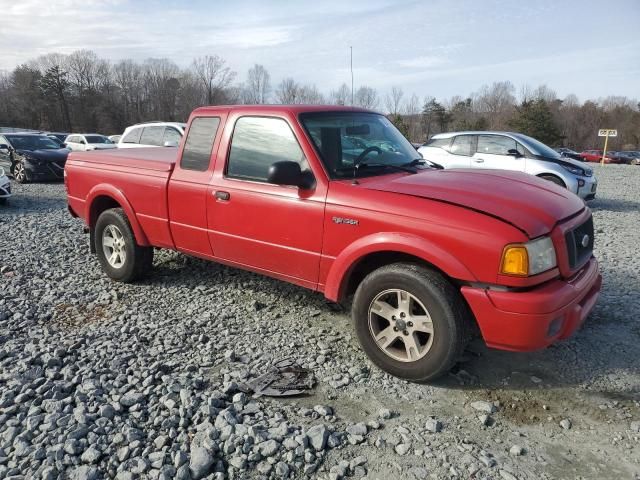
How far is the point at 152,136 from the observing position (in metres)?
12.2

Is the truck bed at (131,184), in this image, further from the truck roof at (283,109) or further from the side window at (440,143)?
the side window at (440,143)


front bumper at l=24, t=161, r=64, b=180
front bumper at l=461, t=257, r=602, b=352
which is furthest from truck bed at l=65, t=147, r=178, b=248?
front bumper at l=24, t=161, r=64, b=180

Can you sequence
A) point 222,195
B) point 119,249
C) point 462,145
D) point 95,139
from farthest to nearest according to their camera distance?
point 95,139
point 462,145
point 119,249
point 222,195

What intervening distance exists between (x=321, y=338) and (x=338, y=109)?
206 centimetres

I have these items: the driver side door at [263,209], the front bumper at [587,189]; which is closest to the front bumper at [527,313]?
the driver side door at [263,209]

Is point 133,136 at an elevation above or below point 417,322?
above

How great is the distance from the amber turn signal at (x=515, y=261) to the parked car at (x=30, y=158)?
14.7m

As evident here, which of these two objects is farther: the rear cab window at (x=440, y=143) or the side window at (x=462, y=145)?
the rear cab window at (x=440, y=143)

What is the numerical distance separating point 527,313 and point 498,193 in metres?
0.92

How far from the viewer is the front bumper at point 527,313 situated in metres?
2.85

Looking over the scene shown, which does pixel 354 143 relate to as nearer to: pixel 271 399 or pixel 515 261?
pixel 515 261

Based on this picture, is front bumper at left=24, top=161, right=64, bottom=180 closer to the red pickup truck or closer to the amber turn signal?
the red pickup truck

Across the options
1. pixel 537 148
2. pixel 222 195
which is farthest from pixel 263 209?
pixel 537 148

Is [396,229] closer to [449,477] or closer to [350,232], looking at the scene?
[350,232]
